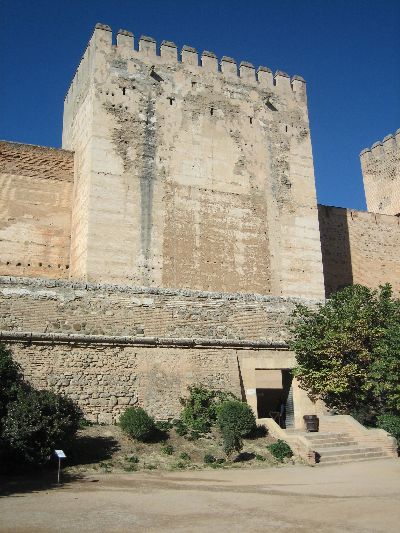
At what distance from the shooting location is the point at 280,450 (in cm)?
1141

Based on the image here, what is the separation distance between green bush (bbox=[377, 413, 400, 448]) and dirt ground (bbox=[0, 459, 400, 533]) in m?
2.28

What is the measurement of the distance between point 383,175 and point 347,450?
64.2 ft

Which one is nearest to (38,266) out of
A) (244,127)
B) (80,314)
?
(80,314)

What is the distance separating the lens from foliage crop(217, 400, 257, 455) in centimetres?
1106

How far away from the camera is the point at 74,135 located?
60.1ft

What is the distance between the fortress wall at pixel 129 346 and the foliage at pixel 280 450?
2.13 metres

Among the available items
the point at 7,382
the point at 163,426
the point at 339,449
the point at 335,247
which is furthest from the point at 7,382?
the point at 335,247

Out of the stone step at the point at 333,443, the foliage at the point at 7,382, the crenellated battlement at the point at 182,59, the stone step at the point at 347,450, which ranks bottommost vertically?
the stone step at the point at 347,450

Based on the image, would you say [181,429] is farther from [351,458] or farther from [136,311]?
[351,458]

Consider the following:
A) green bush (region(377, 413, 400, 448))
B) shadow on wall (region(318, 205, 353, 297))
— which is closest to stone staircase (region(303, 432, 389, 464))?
green bush (region(377, 413, 400, 448))

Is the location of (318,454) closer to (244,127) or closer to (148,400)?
(148,400)

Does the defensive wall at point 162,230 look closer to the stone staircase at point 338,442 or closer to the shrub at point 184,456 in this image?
the stone staircase at point 338,442

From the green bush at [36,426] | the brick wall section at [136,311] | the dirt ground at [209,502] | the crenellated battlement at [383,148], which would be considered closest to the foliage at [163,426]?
the dirt ground at [209,502]

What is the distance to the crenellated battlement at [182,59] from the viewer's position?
56.0 ft
